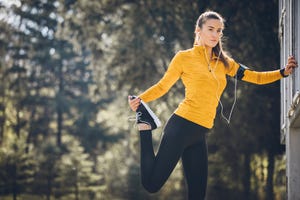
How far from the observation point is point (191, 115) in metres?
4.50

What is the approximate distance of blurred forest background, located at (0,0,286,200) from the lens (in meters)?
17.5

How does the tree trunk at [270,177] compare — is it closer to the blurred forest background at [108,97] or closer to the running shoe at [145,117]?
the blurred forest background at [108,97]

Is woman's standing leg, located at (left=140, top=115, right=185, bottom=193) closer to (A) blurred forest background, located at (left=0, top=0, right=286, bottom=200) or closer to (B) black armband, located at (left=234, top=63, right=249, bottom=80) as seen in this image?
(B) black armband, located at (left=234, top=63, right=249, bottom=80)

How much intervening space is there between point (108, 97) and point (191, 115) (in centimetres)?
2187

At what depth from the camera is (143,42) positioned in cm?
1878

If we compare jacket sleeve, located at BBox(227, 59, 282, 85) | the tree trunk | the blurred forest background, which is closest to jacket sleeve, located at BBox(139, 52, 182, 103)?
jacket sleeve, located at BBox(227, 59, 282, 85)

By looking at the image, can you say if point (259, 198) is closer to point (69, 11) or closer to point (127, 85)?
point (127, 85)

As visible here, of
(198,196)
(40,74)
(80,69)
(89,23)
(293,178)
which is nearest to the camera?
(198,196)

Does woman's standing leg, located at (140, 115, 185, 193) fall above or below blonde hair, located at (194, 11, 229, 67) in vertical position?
below

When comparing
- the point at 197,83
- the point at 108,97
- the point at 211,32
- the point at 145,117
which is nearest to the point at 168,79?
the point at 197,83

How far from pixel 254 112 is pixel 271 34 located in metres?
2.32

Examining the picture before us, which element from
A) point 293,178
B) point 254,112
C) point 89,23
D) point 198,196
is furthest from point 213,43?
point 89,23

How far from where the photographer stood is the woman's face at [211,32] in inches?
177

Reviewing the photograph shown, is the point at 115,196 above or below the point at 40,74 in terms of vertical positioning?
below
